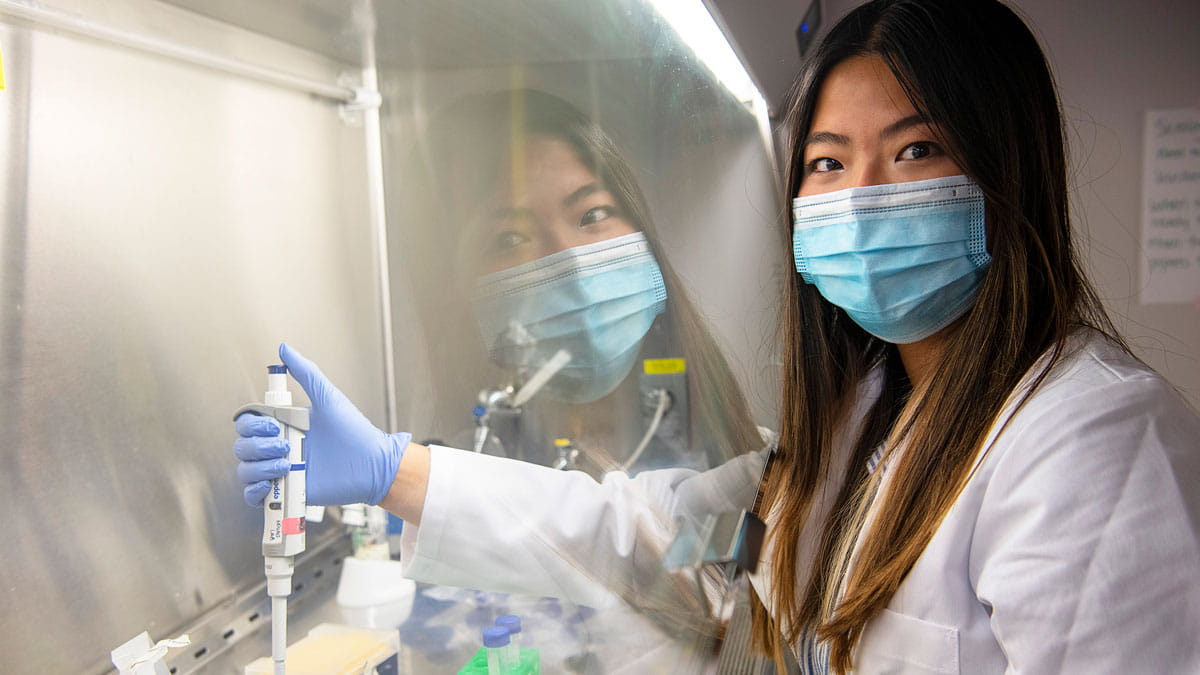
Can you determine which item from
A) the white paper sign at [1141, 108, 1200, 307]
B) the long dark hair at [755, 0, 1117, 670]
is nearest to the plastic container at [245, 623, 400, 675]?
the long dark hair at [755, 0, 1117, 670]

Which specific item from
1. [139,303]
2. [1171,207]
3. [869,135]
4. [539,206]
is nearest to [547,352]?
[539,206]

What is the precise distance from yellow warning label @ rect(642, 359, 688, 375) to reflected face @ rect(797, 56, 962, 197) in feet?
1.16

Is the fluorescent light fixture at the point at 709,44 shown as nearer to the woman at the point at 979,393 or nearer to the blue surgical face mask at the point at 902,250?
the woman at the point at 979,393

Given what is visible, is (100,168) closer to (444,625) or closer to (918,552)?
(444,625)

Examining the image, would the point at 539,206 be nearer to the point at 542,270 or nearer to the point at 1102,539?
the point at 542,270

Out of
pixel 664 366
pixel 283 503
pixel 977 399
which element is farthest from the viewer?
pixel 977 399

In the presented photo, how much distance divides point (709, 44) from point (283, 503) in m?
0.79

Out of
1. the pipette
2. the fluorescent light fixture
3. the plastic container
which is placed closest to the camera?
the pipette

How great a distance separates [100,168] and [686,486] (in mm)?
887

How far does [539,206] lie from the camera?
79cm

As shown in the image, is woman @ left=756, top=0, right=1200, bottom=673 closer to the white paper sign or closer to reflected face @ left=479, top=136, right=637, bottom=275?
reflected face @ left=479, top=136, right=637, bottom=275

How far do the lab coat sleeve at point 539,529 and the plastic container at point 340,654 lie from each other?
12cm

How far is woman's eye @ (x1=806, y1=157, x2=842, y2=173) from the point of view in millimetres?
1072

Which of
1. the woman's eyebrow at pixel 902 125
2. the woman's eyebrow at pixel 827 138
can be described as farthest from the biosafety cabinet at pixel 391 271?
the woman's eyebrow at pixel 902 125
